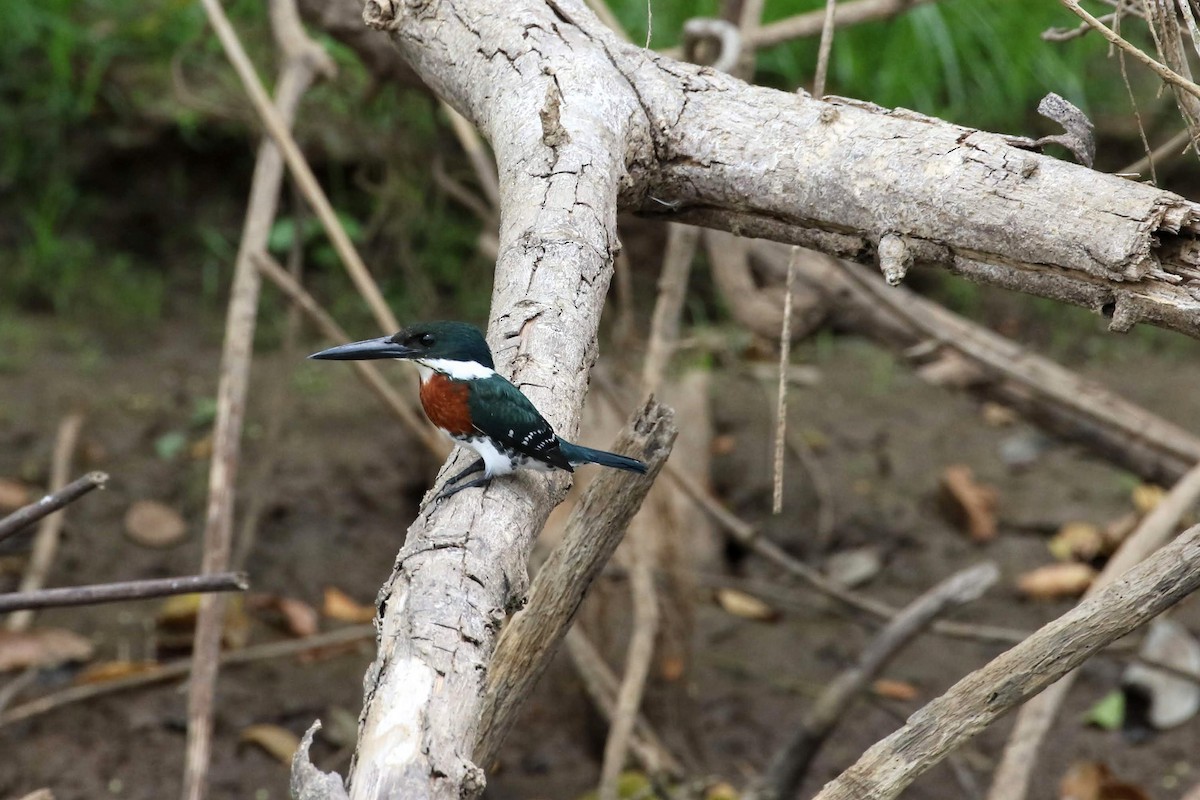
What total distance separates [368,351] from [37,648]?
233cm

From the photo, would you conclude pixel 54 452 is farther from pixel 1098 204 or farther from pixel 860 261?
pixel 1098 204

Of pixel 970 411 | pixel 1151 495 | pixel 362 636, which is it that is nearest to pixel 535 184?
pixel 362 636

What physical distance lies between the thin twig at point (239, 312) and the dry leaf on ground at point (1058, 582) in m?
2.50

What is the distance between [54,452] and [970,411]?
11.6 ft

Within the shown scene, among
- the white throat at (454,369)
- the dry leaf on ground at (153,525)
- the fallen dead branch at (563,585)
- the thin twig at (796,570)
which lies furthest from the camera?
the dry leaf on ground at (153,525)

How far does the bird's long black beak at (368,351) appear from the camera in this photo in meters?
1.88

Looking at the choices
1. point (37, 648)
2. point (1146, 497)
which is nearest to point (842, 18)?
point (1146, 497)

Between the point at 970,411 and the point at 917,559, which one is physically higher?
the point at 970,411

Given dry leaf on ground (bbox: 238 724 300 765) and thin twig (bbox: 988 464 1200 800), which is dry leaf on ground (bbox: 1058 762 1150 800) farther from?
dry leaf on ground (bbox: 238 724 300 765)

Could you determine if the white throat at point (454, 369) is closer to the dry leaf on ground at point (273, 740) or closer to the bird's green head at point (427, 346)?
the bird's green head at point (427, 346)

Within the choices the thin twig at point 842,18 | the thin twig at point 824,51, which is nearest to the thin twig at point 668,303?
the thin twig at point 842,18

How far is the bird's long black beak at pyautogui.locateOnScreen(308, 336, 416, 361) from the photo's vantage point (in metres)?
1.88

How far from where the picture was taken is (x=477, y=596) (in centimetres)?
130

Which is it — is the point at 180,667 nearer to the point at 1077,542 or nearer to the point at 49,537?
the point at 49,537
